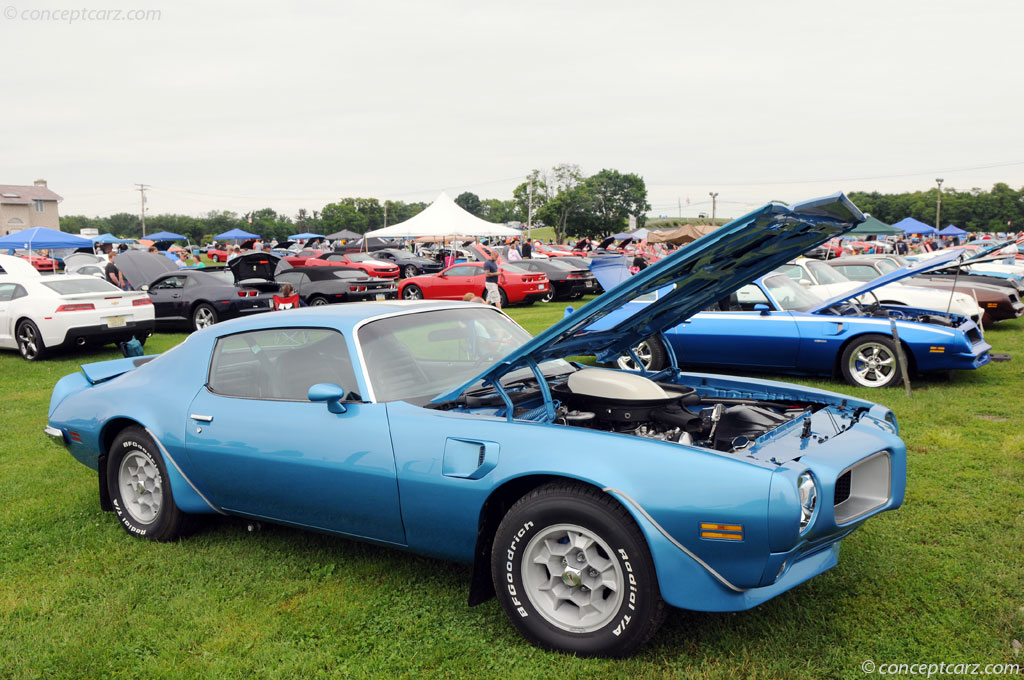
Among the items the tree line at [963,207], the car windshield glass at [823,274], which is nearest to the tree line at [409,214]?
the tree line at [963,207]

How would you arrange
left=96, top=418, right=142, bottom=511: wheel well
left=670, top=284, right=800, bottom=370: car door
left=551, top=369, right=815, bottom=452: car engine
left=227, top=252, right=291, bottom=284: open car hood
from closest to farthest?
left=551, top=369, right=815, bottom=452: car engine < left=96, top=418, right=142, bottom=511: wheel well < left=670, top=284, right=800, bottom=370: car door < left=227, top=252, right=291, bottom=284: open car hood

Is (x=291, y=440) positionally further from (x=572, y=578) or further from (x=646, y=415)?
(x=646, y=415)

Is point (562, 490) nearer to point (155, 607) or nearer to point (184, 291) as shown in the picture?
point (155, 607)

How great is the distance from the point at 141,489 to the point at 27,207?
309ft

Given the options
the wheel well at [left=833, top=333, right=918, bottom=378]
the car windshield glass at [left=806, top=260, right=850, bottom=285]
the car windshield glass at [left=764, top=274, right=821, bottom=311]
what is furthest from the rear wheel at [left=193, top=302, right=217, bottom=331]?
the wheel well at [left=833, top=333, right=918, bottom=378]

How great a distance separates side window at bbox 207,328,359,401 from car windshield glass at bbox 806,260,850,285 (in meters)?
9.42

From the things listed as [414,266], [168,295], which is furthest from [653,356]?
[414,266]

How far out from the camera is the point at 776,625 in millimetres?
3201

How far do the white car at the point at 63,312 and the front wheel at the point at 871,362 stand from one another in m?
10.4

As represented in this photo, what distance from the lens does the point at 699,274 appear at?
3480 millimetres

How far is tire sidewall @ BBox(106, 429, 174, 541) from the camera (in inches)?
165

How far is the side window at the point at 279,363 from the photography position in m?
3.81

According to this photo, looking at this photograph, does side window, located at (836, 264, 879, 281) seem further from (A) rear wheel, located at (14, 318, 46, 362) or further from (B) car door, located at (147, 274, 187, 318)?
(A) rear wheel, located at (14, 318, 46, 362)

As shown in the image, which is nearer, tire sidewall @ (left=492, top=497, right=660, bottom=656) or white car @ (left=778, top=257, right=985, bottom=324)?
tire sidewall @ (left=492, top=497, right=660, bottom=656)
